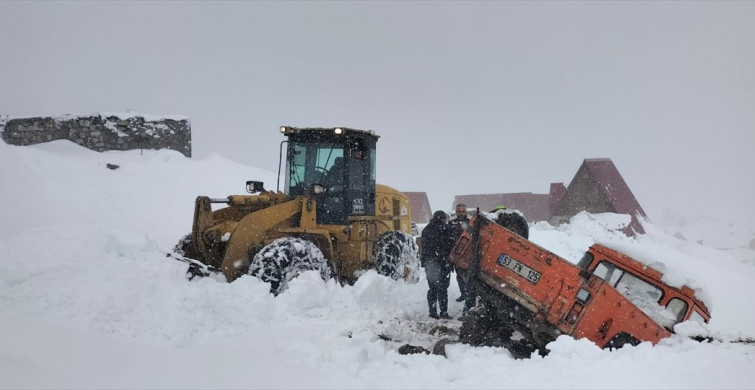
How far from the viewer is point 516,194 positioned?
153 ft

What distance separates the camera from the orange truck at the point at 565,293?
5695mm

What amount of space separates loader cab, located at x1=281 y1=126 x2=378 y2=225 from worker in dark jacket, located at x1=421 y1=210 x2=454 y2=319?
160 cm

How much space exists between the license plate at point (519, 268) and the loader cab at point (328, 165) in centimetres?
311

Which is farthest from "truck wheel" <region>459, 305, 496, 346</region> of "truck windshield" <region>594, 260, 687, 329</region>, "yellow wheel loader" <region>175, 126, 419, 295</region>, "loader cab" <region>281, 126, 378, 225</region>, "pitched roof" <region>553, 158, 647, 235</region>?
"pitched roof" <region>553, 158, 647, 235</region>

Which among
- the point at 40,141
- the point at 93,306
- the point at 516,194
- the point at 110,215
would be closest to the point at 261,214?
the point at 93,306

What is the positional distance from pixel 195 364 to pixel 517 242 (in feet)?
13.1

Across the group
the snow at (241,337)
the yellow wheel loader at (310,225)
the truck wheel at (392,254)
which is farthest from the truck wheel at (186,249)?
the truck wheel at (392,254)

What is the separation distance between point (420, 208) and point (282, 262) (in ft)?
129

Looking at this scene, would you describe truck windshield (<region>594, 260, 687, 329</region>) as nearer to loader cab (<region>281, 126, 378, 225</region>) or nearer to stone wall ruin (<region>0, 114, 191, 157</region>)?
loader cab (<region>281, 126, 378, 225</region>)

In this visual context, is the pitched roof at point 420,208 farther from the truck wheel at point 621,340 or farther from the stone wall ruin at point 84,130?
the truck wheel at point 621,340

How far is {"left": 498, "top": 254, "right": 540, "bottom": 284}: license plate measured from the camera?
6.24 m

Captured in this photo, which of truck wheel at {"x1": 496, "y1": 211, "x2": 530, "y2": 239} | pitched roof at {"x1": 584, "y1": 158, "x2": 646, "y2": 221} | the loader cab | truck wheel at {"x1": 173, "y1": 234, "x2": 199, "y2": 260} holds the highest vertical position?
pitched roof at {"x1": 584, "y1": 158, "x2": 646, "y2": 221}

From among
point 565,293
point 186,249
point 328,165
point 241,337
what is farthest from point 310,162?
point 565,293

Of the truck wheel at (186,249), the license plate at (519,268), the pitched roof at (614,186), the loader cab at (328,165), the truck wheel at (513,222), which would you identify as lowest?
the truck wheel at (186,249)
